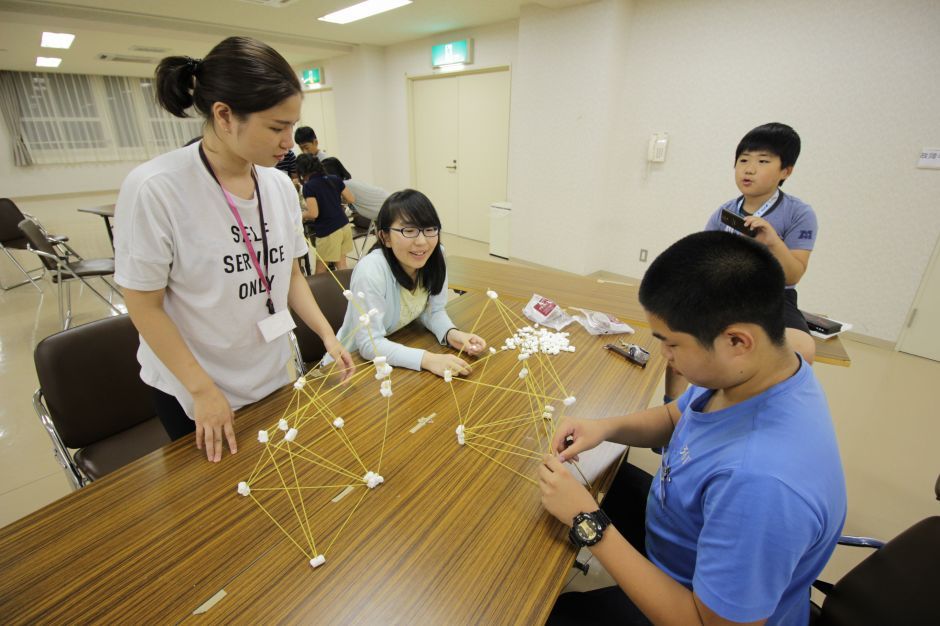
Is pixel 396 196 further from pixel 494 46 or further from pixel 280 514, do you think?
pixel 494 46

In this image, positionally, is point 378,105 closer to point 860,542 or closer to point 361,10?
point 361,10

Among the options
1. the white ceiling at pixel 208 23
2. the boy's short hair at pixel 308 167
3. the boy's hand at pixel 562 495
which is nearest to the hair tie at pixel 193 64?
the boy's hand at pixel 562 495

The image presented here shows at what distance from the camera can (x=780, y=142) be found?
1997 mm

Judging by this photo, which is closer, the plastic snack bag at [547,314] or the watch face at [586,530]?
the watch face at [586,530]

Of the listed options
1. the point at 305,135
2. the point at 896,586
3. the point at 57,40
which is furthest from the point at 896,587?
the point at 57,40

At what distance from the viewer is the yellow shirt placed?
70.2 inches

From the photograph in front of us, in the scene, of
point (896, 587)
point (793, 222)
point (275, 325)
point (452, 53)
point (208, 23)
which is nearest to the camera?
point (896, 587)

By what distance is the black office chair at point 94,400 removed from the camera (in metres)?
1.41

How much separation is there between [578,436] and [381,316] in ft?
2.84

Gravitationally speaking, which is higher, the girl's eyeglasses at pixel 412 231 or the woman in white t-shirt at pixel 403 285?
the girl's eyeglasses at pixel 412 231

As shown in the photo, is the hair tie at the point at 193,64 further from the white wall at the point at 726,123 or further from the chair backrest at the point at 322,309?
the white wall at the point at 726,123

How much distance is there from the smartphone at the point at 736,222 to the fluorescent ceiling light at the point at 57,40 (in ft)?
28.1

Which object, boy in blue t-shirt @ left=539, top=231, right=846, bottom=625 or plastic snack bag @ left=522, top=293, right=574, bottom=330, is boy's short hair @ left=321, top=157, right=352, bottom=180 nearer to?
plastic snack bag @ left=522, top=293, right=574, bottom=330

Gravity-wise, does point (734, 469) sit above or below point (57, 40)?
below
